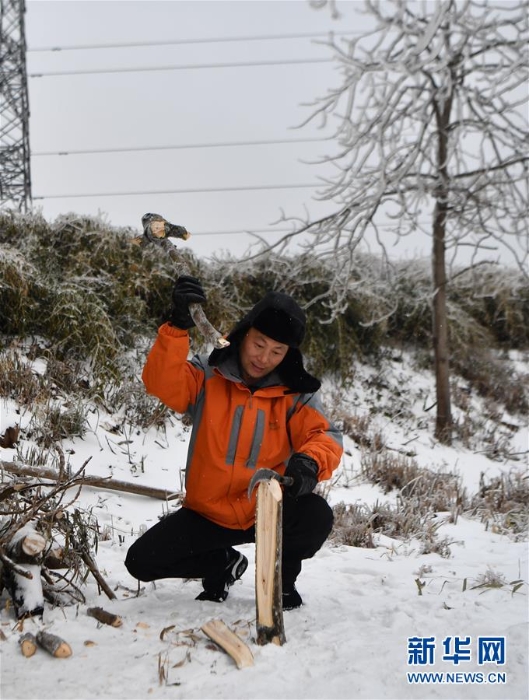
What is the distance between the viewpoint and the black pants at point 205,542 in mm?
2314

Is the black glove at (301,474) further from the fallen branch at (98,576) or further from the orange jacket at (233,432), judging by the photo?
the fallen branch at (98,576)

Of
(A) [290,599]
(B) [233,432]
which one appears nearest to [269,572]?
(A) [290,599]

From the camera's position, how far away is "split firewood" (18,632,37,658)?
1.86 m

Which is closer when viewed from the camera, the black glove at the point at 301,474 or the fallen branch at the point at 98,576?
the black glove at the point at 301,474

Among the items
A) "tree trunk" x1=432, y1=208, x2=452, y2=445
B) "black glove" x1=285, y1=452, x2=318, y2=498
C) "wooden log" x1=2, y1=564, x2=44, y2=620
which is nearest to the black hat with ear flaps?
"black glove" x1=285, y1=452, x2=318, y2=498

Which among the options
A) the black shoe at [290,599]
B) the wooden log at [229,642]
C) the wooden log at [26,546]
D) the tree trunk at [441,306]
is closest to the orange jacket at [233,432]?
the black shoe at [290,599]

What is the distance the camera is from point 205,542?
7.86ft

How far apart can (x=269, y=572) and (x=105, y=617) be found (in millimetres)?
656

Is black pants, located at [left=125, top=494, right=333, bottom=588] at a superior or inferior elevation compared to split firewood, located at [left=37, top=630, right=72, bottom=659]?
superior

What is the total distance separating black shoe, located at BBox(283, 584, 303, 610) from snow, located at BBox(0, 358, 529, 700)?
0.08 m

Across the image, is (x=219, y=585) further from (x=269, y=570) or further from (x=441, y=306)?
(x=441, y=306)

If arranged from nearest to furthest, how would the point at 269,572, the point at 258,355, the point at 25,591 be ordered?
1. the point at 269,572
2. the point at 25,591
3. the point at 258,355

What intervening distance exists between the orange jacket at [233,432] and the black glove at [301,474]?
68mm

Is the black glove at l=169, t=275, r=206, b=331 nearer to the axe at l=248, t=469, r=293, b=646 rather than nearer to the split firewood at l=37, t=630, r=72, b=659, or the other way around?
the axe at l=248, t=469, r=293, b=646
